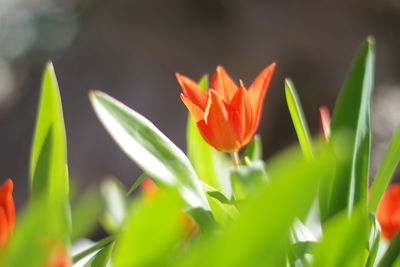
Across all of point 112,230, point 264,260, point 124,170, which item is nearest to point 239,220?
point 264,260

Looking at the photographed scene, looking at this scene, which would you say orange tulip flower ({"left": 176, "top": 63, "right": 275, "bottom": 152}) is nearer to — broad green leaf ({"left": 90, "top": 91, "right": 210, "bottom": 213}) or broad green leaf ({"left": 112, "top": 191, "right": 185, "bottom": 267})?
broad green leaf ({"left": 90, "top": 91, "right": 210, "bottom": 213})

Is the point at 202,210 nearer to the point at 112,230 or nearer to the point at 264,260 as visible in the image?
the point at 264,260

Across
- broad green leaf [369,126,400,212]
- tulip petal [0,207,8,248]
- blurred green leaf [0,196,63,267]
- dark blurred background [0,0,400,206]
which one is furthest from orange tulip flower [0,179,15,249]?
dark blurred background [0,0,400,206]

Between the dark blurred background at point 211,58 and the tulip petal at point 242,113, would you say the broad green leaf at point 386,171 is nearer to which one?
the tulip petal at point 242,113

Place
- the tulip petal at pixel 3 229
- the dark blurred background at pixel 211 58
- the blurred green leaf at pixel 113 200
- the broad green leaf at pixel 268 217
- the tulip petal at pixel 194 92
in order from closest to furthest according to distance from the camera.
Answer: the broad green leaf at pixel 268 217
the tulip petal at pixel 3 229
the tulip petal at pixel 194 92
the blurred green leaf at pixel 113 200
the dark blurred background at pixel 211 58

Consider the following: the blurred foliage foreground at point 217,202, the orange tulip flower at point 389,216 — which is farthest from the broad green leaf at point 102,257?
the orange tulip flower at point 389,216

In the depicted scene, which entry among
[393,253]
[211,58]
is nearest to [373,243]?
[393,253]
